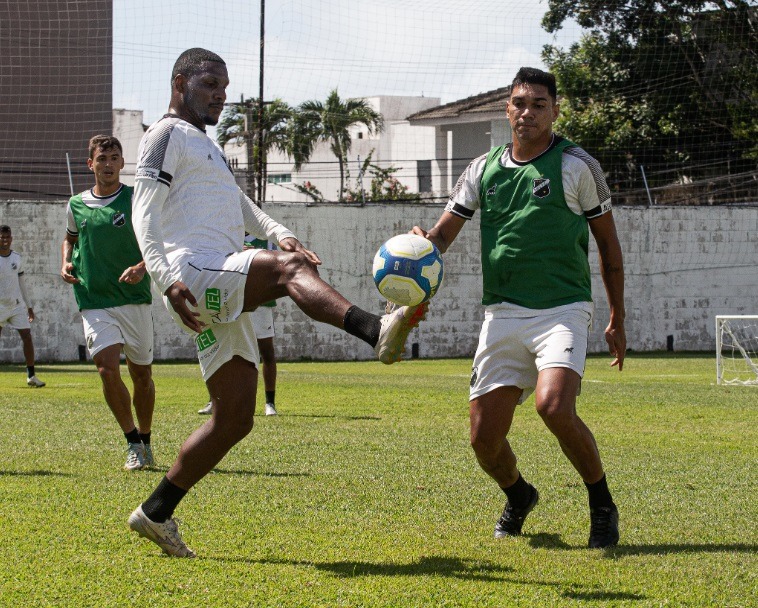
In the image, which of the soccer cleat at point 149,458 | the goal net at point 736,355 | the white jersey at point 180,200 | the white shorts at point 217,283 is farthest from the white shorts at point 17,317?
the white shorts at point 217,283

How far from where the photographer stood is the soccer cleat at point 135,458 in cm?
813

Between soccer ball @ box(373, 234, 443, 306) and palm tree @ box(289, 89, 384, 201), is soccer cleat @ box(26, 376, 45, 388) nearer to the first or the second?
soccer ball @ box(373, 234, 443, 306)

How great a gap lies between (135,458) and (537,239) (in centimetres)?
390

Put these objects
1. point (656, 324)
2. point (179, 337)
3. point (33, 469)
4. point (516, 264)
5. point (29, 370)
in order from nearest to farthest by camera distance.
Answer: point (516, 264), point (33, 469), point (29, 370), point (179, 337), point (656, 324)

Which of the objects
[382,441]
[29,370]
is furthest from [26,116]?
[382,441]

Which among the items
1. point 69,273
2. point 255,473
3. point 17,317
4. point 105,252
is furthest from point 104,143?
point 17,317

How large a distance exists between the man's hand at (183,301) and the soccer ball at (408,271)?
2.80 ft

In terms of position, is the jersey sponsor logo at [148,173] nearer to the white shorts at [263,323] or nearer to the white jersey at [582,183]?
the white jersey at [582,183]

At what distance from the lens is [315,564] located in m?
5.07

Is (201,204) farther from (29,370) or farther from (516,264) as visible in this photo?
(29,370)

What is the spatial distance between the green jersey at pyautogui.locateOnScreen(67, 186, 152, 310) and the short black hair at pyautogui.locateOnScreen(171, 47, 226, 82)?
321cm

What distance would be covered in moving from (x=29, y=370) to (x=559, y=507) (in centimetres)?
1223

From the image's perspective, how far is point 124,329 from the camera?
8.61 metres

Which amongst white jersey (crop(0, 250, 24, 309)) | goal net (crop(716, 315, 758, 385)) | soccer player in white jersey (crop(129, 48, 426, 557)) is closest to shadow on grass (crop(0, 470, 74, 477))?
soccer player in white jersey (crop(129, 48, 426, 557))
